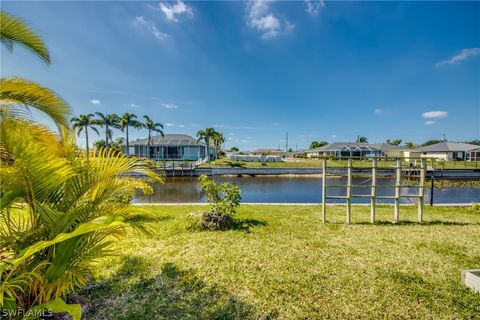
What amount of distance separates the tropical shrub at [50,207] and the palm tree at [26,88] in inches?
28.4

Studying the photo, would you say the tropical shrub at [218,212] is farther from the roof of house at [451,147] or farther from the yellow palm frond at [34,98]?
the roof of house at [451,147]

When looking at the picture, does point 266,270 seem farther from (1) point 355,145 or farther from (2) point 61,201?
(1) point 355,145

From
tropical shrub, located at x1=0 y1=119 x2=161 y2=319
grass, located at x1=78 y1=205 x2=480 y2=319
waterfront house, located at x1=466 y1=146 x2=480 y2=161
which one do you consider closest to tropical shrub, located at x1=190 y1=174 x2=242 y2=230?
grass, located at x1=78 y1=205 x2=480 y2=319

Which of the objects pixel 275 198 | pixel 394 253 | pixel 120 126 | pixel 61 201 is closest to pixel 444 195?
pixel 275 198

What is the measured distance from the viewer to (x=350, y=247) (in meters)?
4.81

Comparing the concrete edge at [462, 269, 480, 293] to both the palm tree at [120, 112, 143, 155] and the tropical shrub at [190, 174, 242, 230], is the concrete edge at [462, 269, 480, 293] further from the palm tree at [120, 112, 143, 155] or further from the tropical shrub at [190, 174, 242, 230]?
the palm tree at [120, 112, 143, 155]

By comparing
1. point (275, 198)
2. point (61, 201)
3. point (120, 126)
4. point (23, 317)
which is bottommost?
point (275, 198)

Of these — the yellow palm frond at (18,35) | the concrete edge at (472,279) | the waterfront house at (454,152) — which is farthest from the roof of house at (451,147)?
the yellow palm frond at (18,35)

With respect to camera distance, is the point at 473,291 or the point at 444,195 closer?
the point at 473,291

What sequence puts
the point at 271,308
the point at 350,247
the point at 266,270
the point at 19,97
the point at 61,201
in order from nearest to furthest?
the point at 61,201
the point at 271,308
the point at 19,97
the point at 266,270
the point at 350,247

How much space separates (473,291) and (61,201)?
17.5 ft

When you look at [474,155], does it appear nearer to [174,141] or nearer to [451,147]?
[451,147]

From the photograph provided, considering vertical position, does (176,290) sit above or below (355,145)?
below

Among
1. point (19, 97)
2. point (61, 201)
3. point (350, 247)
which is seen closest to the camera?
point (61, 201)
